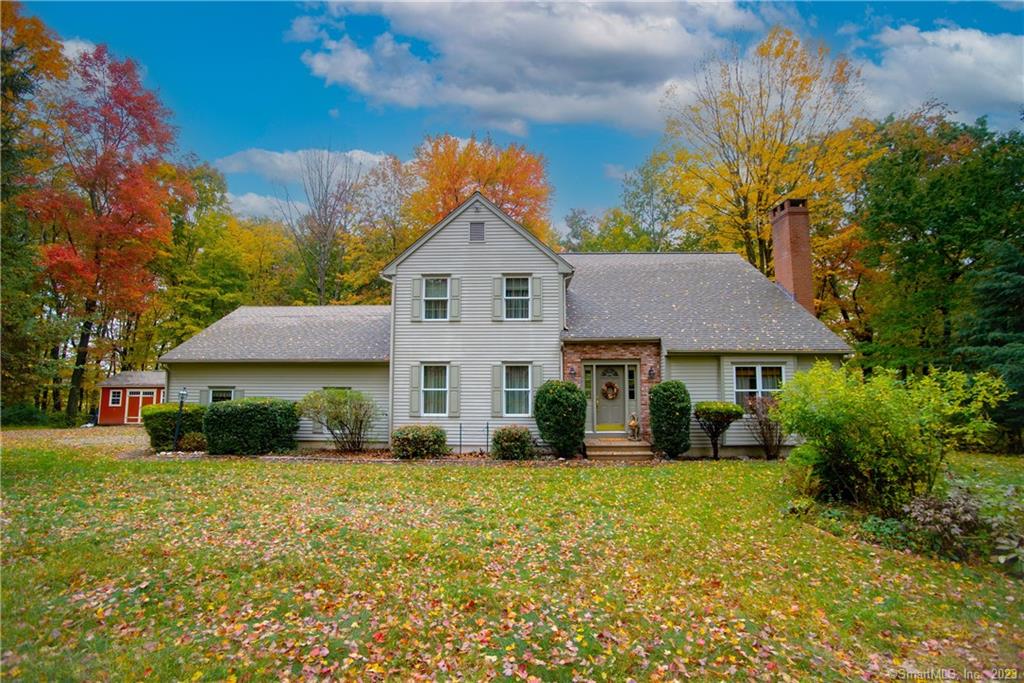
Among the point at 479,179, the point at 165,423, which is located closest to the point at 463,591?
the point at 165,423

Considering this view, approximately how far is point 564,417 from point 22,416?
79.2 feet

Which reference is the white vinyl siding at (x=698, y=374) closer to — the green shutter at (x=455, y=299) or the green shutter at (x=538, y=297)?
the green shutter at (x=538, y=297)

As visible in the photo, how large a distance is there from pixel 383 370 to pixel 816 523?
474 inches

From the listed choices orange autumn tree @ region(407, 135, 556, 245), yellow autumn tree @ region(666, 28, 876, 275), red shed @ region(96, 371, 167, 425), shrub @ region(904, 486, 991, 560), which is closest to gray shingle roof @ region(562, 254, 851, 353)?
yellow autumn tree @ region(666, 28, 876, 275)

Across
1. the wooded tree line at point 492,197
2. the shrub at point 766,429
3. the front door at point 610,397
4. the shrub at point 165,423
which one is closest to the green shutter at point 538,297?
the front door at point 610,397

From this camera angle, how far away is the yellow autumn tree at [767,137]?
69.1 feet

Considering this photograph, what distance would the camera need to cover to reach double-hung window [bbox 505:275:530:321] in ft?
50.4

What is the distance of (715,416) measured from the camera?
1329 cm

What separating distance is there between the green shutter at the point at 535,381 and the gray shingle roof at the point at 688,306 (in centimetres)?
125

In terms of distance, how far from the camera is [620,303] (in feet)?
54.7

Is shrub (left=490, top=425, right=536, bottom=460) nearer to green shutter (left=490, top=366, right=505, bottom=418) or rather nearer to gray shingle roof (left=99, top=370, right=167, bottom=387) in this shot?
green shutter (left=490, top=366, right=505, bottom=418)

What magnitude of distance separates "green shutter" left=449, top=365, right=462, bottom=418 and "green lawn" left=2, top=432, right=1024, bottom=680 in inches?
249

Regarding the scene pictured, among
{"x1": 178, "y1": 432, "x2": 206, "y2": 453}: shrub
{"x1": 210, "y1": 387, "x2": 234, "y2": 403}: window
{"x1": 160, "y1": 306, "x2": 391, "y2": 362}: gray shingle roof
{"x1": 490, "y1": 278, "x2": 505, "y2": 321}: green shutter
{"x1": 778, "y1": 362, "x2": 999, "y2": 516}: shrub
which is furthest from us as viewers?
{"x1": 210, "y1": 387, "x2": 234, "y2": 403}: window

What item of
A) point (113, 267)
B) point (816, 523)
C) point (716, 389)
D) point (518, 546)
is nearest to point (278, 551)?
point (518, 546)
